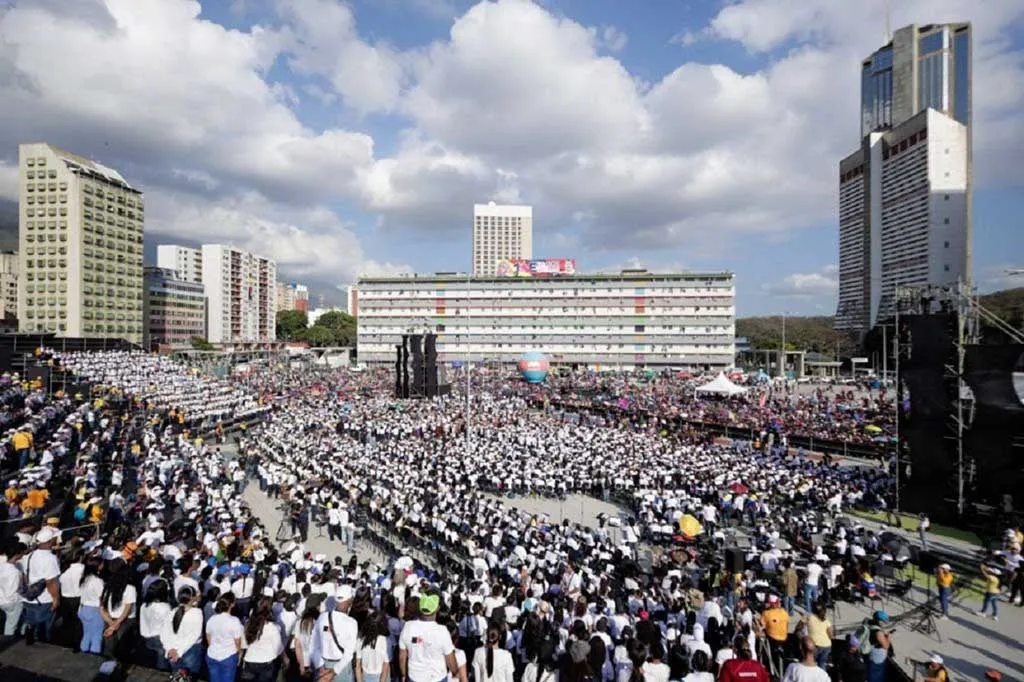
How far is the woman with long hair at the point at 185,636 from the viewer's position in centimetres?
528

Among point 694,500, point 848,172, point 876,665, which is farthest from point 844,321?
point 876,665

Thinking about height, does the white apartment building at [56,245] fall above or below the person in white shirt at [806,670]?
above

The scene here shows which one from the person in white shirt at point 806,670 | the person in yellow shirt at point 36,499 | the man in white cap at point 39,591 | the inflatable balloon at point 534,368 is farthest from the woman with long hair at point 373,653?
the inflatable balloon at point 534,368

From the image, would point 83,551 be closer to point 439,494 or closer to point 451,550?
point 451,550

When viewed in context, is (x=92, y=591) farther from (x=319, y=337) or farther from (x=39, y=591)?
(x=319, y=337)

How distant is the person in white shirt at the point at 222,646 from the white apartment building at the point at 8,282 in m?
124

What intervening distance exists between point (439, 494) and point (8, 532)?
9.31m

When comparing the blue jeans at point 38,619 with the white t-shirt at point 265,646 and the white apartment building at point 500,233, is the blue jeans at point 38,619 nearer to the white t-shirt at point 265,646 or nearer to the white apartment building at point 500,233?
the white t-shirt at point 265,646

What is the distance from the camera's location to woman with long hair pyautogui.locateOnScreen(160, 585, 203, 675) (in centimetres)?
528

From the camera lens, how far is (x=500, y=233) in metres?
183

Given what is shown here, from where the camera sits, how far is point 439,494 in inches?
621

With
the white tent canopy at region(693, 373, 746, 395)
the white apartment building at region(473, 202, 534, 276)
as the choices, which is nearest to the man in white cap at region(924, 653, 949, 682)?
the white tent canopy at region(693, 373, 746, 395)

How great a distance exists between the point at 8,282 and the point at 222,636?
13241cm

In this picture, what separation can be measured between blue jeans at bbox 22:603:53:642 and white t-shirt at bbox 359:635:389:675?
405 cm
